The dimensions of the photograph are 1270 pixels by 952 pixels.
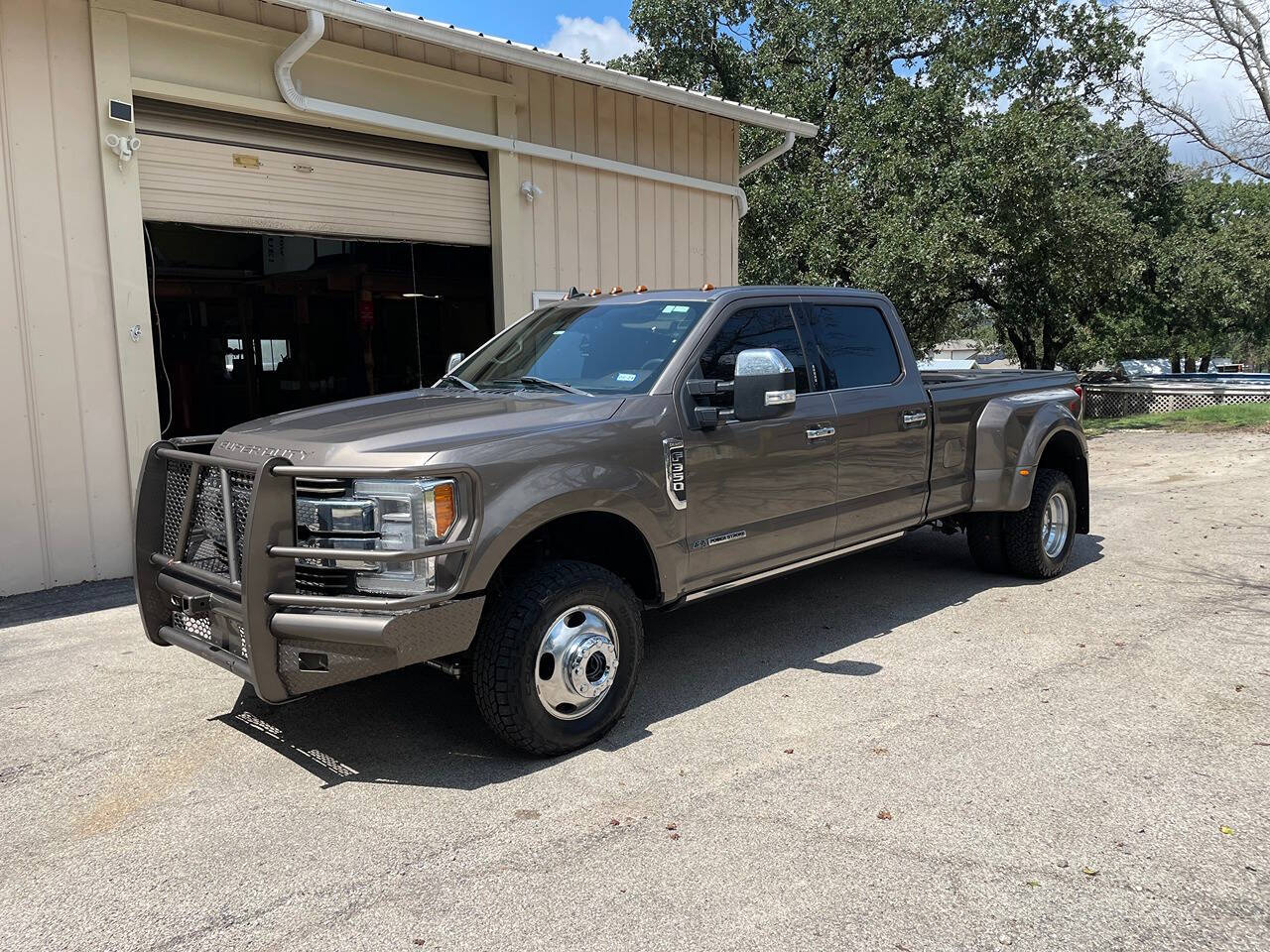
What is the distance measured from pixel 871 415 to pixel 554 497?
243 cm

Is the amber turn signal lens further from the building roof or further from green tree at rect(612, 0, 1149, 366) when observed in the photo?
green tree at rect(612, 0, 1149, 366)

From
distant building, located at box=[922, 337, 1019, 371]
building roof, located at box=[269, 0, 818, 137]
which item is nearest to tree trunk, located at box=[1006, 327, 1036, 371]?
distant building, located at box=[922, 337, 1019, 371]

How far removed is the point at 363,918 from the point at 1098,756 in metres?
2.91

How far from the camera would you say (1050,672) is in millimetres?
5047

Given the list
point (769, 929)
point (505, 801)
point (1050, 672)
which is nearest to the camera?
point (769, 929)

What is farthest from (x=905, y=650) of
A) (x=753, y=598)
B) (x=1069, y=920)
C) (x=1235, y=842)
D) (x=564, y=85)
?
(x=564, y=85)

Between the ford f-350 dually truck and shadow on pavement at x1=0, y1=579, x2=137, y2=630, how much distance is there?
259 cm

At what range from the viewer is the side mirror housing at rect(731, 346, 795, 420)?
454cm

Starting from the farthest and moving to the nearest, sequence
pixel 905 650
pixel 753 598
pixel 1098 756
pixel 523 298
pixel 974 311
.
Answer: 1. pixel 974 311
2. pixel 523 298
3. pixel 753 598
4. pixel 905 650
5. pixel 1098 756

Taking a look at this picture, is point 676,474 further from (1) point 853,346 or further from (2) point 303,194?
(2) point 303,194

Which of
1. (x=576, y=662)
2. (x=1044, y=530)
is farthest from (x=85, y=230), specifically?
(x=1044, y=530)

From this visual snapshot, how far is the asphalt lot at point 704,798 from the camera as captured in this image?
2959 millimetres

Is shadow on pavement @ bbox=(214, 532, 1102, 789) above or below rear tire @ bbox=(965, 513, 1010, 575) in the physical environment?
below

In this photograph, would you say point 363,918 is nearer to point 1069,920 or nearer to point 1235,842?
point 1069,920
